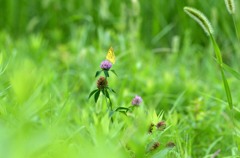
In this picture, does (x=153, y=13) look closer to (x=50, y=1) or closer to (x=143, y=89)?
(x=50, y=1)

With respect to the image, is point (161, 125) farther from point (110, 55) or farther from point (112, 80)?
point (112, 80)

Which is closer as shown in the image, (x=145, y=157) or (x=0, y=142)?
(x=0, y=142)

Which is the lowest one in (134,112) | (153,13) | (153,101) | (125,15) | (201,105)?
(134,112)

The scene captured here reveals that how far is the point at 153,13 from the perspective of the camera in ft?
13.5

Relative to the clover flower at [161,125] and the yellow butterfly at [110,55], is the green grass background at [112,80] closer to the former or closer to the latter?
the clover flower at [161,125]

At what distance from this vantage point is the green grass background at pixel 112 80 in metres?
0.98

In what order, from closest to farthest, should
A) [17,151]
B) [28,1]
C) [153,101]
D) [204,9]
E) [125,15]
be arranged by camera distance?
[17,151], [153,101], [125,15], [204,9], [28,1]

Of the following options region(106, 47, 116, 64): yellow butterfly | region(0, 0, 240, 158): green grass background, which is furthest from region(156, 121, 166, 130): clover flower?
region(106, 47, 116, 64): yellow butterfly

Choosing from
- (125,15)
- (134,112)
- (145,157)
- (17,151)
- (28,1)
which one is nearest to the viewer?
(17,151)

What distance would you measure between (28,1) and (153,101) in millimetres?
2175

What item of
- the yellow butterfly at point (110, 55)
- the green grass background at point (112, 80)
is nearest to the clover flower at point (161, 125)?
the green grass background at point (112, 80)

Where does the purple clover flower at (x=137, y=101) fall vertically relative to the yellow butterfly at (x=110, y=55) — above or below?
below

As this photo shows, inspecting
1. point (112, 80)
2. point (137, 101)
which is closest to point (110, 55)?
point (137, 101)

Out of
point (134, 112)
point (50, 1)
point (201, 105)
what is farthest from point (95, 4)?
point (134, 112)
